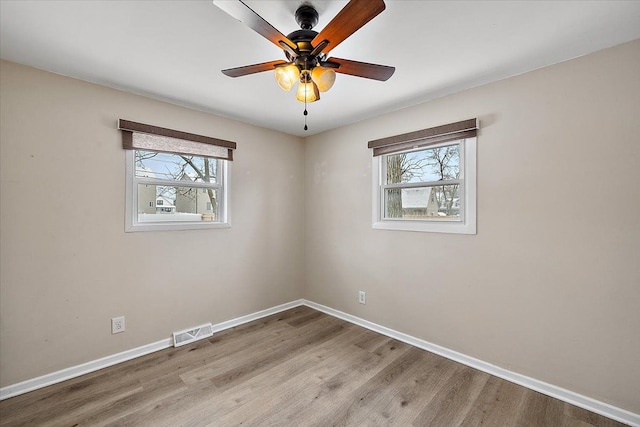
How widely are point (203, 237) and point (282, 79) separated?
77.6 inches

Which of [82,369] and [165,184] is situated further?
[165,184]

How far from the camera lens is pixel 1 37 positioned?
5.58 ft

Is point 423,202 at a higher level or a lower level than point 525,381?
higher

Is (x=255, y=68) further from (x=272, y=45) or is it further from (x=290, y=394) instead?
(x=290, y=394)

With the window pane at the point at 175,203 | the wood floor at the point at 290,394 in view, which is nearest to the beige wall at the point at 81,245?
the window pane at the point at 175,203

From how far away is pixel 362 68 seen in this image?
5.14ft

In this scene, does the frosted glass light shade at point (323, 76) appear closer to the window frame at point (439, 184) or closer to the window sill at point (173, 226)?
the window frame at point (439, 184)

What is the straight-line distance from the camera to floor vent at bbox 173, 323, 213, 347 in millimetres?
2689

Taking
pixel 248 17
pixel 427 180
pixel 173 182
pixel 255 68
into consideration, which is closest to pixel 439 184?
pixel 427 180

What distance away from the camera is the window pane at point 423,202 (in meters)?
2.58

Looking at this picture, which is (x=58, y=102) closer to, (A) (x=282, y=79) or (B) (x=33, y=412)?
(A) (x=282, y=79)

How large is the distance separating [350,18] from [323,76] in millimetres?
413

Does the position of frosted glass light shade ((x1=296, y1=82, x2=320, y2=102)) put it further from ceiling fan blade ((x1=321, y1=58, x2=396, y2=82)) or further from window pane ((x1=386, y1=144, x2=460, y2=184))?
window pane ((x1=386, y1=144, x2=460, y2=184))

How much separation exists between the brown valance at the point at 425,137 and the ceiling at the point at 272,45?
1.07ft
